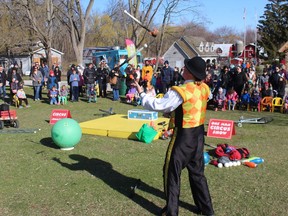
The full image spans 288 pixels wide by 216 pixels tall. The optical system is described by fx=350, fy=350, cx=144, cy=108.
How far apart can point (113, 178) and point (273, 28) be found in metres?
38.9

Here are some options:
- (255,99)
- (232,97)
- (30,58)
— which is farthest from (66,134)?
(30,58)

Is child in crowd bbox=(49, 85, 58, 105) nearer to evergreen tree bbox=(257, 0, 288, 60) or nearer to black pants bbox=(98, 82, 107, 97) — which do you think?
black pants bbox=(98, 82, 107, 97)

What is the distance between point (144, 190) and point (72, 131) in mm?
2835

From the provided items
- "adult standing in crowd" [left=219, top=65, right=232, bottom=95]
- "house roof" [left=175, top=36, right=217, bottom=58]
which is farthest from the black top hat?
"house roof" [left=175, top=36, right=217, bottom=58]

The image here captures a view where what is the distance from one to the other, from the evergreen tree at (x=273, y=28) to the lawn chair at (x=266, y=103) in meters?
26.4

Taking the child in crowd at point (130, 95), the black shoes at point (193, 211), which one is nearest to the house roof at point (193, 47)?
the child in crowd at point (130, 95)

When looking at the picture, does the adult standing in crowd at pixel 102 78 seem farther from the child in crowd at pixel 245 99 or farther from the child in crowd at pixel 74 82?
the child in crowd at pixel 245 99

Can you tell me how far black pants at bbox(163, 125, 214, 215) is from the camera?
423 cm

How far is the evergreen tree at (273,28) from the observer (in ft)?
128

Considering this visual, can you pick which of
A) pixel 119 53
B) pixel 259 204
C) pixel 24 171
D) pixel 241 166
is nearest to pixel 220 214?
pixel 259 204

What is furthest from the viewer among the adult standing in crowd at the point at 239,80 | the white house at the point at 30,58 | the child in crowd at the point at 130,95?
the white house at the point at 30,58

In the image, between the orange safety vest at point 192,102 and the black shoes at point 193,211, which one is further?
the black shoes at point 193,211

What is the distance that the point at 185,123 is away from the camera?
13.8 feet

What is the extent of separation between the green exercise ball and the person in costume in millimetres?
3768
